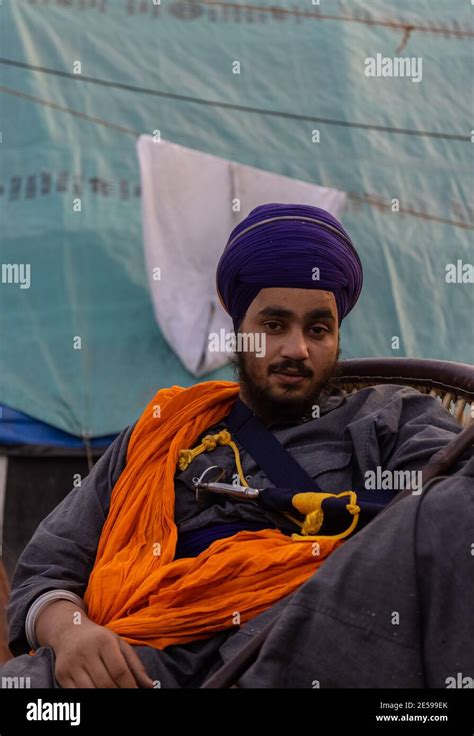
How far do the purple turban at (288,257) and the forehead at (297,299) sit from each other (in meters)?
0.01

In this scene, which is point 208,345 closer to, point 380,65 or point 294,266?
point 380,65

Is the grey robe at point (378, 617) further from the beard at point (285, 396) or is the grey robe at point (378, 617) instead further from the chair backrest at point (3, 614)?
the chair backrest at point (3, 614)

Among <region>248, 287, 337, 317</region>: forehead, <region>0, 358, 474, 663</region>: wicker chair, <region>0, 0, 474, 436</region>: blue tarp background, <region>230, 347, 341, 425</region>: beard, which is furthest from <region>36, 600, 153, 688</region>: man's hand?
<region>0, 0, 474, 436</region>: blue tarp background

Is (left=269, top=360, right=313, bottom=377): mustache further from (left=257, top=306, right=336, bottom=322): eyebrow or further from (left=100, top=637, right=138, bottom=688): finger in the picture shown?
(left=100, top=637, right=138, bottom=688): finger

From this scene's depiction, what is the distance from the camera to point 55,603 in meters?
1.76

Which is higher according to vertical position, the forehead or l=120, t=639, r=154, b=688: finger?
the forehead

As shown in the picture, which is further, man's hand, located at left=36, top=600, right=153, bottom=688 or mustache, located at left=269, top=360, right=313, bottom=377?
mustache, located at left=269, top=360, right=313, bottom=377

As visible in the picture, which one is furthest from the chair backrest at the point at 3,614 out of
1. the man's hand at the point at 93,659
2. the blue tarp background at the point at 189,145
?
the man's hand at the point at 93,659

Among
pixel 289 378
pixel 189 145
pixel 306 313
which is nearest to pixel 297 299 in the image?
pixel 306 313

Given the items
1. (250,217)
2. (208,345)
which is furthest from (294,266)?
(208,345)

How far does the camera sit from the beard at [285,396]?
1921mm

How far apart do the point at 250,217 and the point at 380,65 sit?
295 centimetres

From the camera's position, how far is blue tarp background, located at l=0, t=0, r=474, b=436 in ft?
13.7

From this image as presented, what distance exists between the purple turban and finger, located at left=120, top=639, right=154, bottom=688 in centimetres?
66
